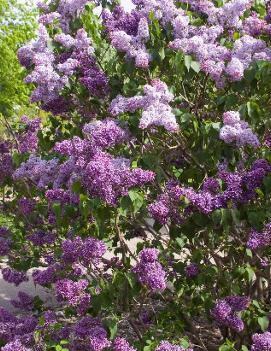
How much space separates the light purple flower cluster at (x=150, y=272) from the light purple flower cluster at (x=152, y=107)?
0.65m

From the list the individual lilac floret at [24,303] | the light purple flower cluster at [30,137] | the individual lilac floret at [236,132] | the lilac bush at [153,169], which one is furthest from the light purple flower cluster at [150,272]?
the individual lilac floret at [24,303]

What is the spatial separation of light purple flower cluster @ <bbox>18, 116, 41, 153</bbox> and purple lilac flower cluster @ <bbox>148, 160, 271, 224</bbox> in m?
1.56

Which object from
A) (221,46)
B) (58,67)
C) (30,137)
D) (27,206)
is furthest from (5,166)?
(221,46)

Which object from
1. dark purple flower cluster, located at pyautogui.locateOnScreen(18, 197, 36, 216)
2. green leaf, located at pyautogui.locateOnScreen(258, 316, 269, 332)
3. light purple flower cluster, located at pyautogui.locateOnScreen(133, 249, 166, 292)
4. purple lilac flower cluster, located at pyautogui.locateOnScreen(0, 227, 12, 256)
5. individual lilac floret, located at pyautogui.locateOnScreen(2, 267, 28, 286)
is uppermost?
light purple flower cluster, located at pyautogui.locateOnScreen(133, 249, 166, 292)

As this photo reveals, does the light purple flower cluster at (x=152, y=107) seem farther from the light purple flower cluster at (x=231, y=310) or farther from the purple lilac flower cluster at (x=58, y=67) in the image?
the light purple flower cluster at (x=231, y=310)

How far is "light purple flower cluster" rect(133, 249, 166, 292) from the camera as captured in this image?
110 inches

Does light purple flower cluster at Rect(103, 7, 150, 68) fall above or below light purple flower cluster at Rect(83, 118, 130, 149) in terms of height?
above

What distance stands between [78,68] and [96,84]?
20cm

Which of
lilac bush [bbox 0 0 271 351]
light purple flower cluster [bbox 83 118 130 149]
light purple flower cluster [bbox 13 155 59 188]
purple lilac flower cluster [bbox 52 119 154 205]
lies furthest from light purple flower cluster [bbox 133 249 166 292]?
light purple flower cluster [bbox 13 155 59 188]

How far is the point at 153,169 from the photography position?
3217mm

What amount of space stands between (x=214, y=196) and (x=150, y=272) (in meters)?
0.51

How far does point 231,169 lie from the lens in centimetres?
325

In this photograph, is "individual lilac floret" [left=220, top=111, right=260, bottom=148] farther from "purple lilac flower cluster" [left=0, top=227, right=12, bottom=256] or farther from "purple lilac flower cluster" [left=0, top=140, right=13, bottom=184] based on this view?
"purple lilac flower cluster" [left=0, top=227, right=12, bottom=256]

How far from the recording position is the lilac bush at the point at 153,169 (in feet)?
9.47
